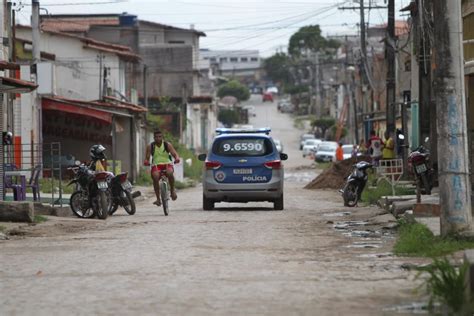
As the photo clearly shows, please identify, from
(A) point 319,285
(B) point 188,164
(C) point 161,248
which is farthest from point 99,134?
(A) point 319,285

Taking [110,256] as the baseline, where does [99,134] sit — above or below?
above

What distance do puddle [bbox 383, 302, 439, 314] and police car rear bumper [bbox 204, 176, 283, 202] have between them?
51.5 feet

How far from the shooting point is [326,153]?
74125mm

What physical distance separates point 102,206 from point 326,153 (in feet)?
171

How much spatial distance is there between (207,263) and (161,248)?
216cm

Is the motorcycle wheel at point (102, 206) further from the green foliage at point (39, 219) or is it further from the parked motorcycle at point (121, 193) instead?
the green foliage at point (39, 219)

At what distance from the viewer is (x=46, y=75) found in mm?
38562

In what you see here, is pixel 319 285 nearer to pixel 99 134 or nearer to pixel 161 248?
pixel 161 248

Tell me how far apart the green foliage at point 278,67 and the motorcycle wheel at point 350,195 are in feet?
449

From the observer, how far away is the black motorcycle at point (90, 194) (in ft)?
75.1

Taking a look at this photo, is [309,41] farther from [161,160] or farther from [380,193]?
→ [161,160]

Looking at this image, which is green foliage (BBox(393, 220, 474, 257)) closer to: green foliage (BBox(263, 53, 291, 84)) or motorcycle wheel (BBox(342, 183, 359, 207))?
motorcycle wheel (BBox(342, 183, 359, 207))

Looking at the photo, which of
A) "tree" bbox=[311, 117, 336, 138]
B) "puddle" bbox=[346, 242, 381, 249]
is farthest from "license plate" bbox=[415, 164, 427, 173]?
"tree" bbox=[311, 117, 336, 138]

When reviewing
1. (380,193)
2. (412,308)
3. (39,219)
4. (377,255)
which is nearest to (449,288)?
(412,308)
